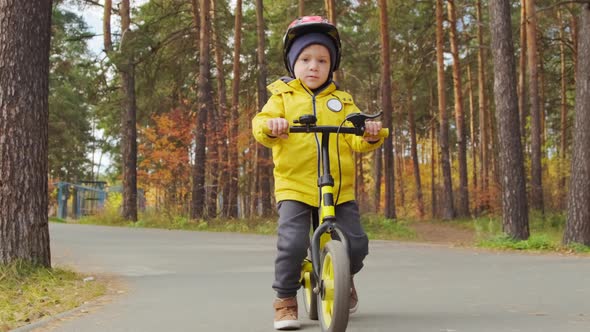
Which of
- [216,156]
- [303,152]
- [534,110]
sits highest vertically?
[534,110]

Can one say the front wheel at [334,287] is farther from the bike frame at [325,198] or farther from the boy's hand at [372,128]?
the boy's hand at [372,128]

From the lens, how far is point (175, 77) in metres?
25.7

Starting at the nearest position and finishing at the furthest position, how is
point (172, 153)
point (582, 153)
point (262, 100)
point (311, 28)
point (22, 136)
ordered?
1. point (311, 28)
2. point (22, 136)
3. point (582, 153)
4. point (262, 100)
5. point (172, 153)

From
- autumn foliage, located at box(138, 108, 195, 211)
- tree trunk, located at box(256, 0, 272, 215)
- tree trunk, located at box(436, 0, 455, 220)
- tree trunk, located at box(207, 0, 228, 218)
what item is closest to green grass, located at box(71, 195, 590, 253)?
tree trunk, located at box(207, 0, 228, 218)

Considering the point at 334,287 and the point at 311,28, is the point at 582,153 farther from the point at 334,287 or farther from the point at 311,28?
the point at 334,287

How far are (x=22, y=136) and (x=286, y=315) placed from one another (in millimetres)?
3803

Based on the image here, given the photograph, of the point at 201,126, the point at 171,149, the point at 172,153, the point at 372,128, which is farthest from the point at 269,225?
the point at 372,128

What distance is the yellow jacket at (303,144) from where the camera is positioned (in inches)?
166

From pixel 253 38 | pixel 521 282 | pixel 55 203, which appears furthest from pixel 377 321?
pixel 55 203

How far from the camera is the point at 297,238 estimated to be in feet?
13.7

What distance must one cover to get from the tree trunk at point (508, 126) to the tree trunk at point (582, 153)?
0.89 meters

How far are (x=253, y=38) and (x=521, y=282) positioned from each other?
23.8 metres

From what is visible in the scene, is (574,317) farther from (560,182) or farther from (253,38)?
(560,182)

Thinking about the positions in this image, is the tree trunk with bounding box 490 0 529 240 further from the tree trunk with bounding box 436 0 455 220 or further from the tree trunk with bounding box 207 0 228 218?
the tree trunk with bounding box 436 0 455 220
